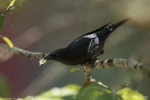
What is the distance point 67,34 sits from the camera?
5.65ft

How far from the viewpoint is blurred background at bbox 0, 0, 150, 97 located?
3.51ft

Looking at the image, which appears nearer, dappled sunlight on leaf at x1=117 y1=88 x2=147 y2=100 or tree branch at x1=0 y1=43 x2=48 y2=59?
dappled sunlight on leaf at x1=117 y1=88 x2=147 y2=100

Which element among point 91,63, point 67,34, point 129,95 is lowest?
point 129,95

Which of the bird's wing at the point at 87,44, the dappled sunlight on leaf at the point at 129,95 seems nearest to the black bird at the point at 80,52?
the bird's wing at the point at 87,44

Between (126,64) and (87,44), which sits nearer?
(126,64)

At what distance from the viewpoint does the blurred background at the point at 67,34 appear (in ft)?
3.51

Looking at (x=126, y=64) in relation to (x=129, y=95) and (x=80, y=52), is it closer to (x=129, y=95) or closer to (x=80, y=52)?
(x=129, y=95)

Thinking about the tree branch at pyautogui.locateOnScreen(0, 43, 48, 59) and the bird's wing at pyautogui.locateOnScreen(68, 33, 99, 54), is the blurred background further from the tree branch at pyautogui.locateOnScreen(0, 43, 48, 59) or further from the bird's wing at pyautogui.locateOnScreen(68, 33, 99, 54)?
the bird's wing at pyautogui.locateOnScreen(68, 33, 99, 54)

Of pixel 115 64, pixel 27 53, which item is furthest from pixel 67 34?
pixel 115 64

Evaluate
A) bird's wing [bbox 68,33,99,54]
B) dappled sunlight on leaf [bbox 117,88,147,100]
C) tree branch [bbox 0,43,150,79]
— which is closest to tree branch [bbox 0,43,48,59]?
tree branch [bbox 0,43,150,79]

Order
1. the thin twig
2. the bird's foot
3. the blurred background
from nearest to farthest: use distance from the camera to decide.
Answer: the thin twig
the bird's foot
the blurred background

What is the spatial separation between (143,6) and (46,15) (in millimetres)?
887

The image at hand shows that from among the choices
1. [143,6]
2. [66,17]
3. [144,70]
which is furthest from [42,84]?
[144,70]

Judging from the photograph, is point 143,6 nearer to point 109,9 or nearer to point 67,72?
point 109,9
